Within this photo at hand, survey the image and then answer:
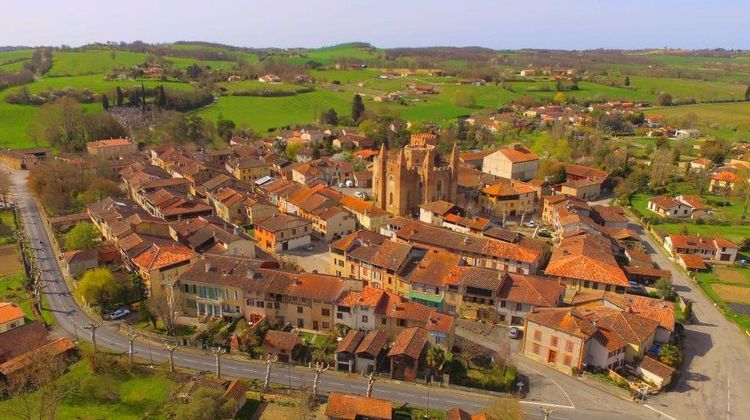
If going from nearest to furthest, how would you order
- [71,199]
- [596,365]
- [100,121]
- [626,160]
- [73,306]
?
[596,365] → [73,306] → [71,199] → [626,160] → [100,121]

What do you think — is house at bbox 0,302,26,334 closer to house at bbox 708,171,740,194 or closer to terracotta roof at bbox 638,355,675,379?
terracotta roof at bbox 638,355,675,379

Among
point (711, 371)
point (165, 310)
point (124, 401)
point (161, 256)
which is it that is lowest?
point (711, 371)

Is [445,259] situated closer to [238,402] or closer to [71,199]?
[238,402]

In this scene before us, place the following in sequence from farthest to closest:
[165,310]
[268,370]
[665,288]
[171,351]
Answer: [665,288] < [165,310] < [171,351] < [268,370]

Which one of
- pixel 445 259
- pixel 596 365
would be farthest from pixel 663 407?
pixel 445 259

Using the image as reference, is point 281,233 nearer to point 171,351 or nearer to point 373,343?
point 171,351

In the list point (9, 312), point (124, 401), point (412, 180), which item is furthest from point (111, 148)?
point (124, 401)

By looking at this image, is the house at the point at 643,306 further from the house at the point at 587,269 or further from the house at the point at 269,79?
the house at the point at 269,79

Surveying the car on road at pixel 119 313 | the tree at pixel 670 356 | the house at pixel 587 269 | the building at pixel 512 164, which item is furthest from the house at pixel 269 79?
the tree at pixel 670 356
